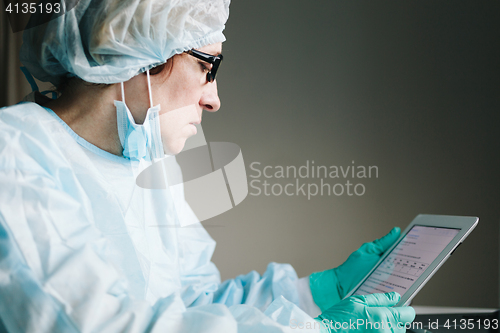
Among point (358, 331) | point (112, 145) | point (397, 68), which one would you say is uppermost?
point (397, 68)

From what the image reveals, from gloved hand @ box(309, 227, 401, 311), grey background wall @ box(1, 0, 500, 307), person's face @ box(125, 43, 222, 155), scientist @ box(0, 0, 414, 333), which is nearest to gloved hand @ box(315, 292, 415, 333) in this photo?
scientist @ box(0, 0, 414, 333)

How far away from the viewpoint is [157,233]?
3.03 feet

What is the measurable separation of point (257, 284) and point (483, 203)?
44.3 inches

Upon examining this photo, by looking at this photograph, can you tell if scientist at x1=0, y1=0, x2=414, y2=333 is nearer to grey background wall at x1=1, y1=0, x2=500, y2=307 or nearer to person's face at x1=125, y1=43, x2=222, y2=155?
person's face at x1=125, y1=43, x2=222, y2=155

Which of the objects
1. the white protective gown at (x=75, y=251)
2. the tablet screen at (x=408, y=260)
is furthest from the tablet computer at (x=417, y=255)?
the white protective gown at (x=75, y=251)

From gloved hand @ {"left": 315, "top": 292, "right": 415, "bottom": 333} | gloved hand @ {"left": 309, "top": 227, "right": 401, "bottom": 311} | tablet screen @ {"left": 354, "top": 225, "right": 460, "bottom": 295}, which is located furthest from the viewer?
gloved hand @ {"left": 309, "top": 227, "right": 401, "bottom": 311}

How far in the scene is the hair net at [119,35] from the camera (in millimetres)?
707

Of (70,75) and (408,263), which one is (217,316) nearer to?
(408,263)

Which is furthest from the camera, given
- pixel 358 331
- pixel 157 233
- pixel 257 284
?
pixel 257 284

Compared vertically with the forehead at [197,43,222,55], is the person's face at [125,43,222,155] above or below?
below

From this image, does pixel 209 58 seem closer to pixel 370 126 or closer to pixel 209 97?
pixel 209 97

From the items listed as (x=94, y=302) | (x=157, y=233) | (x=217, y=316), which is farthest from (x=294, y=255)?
(x=94, y=302)

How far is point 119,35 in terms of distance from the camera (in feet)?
2.32

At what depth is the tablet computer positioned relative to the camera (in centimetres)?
70
